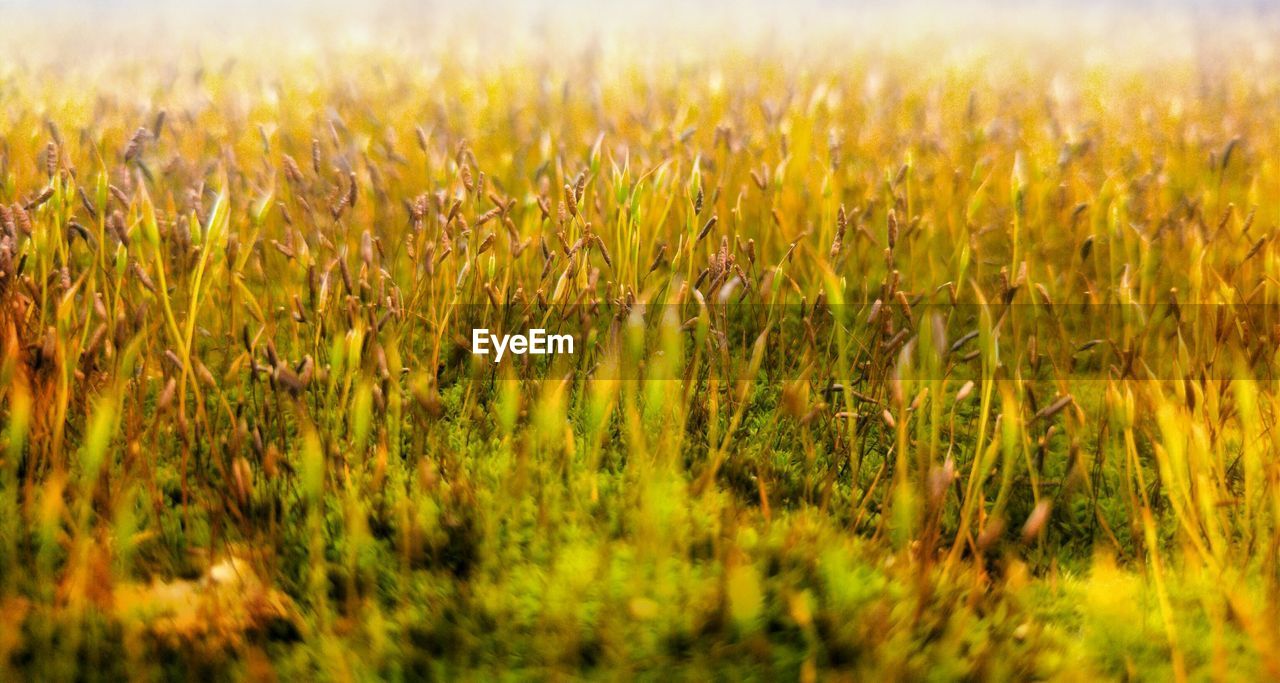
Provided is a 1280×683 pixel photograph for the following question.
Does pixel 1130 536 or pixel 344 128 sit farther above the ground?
pixel 344 128

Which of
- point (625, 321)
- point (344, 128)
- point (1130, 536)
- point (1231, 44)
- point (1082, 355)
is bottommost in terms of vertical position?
point (1130, 536)

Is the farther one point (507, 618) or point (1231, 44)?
point (1231, 44)

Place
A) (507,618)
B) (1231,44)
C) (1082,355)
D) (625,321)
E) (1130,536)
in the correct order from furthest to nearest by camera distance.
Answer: (1231,44), (1082,355), (625,321), (1130,536), (507,618)

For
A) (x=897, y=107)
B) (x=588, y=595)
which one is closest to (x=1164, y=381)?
(x=588, y=595)

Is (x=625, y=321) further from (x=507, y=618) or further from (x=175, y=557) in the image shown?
(x=175, y=557)

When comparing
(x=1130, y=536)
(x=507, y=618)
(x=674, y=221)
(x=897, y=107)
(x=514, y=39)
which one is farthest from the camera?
(x=514, y=39)

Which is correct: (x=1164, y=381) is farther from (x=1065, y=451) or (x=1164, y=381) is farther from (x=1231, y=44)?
(x=1231, y=44)
